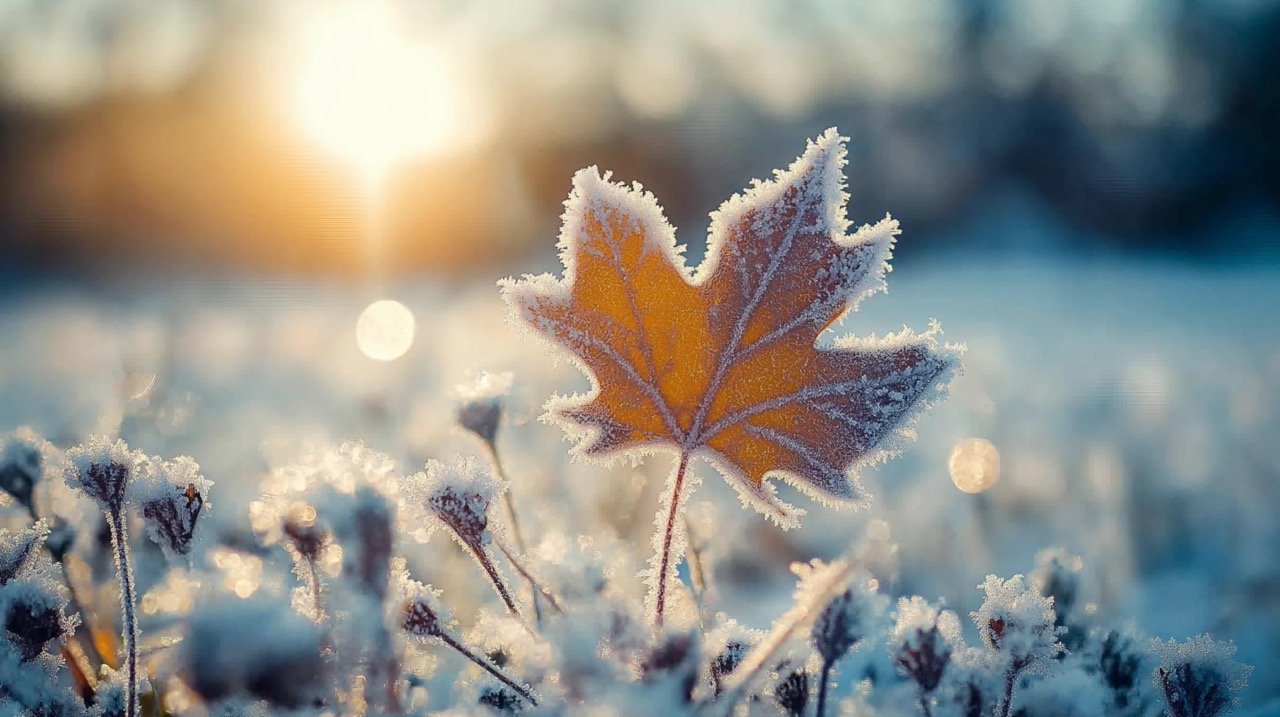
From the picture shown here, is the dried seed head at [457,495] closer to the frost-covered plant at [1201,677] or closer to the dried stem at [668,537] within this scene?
the dried stem at [668,537]

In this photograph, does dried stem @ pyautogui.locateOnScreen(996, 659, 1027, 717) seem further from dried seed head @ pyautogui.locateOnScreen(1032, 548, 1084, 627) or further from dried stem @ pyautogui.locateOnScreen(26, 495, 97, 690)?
dried stem @ pyautogui.locateOnScreen(26, 495, 97, 690)

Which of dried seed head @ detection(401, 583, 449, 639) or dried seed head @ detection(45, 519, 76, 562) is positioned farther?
dried seed head @ detection(45, 519, 76, 562)

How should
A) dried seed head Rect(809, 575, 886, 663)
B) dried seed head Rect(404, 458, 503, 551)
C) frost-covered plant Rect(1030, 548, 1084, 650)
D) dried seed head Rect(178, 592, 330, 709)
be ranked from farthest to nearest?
frost-covered plant Rect(1030, 548, 1084, 650), dried seed head Rect(404, 458, 503, 551), dried seed head Rect(809, 575, 886, 663), dried seed head Rect(178, 592, 330, 709)

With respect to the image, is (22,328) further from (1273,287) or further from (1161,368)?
(1273,287)

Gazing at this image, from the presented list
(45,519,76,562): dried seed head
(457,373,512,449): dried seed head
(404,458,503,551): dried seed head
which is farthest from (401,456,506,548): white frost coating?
(45,519,76,562): dried seed head

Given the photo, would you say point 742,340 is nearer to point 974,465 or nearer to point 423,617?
point 423,617

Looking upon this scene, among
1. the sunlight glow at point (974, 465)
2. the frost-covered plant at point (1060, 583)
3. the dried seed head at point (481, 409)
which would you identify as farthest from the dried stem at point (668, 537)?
the sunlight glow at point (974, 465)

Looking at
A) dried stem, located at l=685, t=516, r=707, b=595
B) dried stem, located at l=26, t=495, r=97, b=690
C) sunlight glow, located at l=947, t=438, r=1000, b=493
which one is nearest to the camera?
dried stem, located at l=26, t=495, r=97, b=690

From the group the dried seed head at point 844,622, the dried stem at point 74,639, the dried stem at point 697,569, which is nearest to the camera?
the dried seed head at point 844,622
